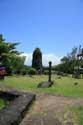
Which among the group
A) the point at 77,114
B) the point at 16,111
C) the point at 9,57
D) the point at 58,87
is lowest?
the point at 77,114

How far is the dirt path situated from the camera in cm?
722

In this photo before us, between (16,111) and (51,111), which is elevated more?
(16,111)

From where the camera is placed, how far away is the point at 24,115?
24.6ft

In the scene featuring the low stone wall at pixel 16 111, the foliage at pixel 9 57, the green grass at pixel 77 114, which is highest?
the foliage at pixel 9 57

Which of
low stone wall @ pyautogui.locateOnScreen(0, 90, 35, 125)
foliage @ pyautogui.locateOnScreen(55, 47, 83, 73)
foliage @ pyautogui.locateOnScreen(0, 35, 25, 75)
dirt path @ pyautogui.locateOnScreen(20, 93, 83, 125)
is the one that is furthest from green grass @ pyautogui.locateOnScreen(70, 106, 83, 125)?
foliage @ pyautogui.locateOnScreen(55, 47, 83, 73)

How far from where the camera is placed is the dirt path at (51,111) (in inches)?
284

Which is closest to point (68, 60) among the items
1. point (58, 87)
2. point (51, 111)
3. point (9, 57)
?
point (9, 57)

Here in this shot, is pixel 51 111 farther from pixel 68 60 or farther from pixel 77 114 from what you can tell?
pixel 68 60

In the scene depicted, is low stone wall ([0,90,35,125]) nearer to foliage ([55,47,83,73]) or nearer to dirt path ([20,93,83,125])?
dirt path ([20,93,83,125])

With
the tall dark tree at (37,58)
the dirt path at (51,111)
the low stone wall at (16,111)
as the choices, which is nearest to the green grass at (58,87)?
the dirt path at (51,111)

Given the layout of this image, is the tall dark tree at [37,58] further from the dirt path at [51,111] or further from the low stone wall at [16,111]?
the low stone wall at [16,111]

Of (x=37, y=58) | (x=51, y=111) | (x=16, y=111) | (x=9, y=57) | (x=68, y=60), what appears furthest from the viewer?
(x=68, y=60)

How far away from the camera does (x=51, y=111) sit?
8344 mm

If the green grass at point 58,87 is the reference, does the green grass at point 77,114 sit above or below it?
below
